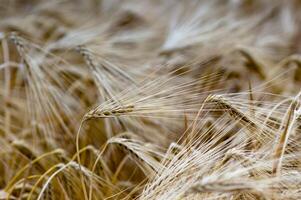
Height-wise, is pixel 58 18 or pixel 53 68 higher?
pixel 58 18

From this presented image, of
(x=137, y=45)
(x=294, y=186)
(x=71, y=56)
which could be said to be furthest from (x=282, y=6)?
(x=294, y=186)

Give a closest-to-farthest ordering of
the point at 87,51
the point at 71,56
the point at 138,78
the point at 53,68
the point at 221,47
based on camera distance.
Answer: the point at 87,51 < the point at 138,78 < the point at 53,68 < the point at 221,47 < the point at 71,56

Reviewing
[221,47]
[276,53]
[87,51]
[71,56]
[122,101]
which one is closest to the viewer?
[122,101]

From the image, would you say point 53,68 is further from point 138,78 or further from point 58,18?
point 58,18

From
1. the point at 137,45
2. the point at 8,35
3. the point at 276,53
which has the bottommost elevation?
the point at 276,53

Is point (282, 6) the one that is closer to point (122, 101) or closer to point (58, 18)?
point (58, 18)

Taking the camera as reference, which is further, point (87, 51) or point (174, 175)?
point (87, 51)
